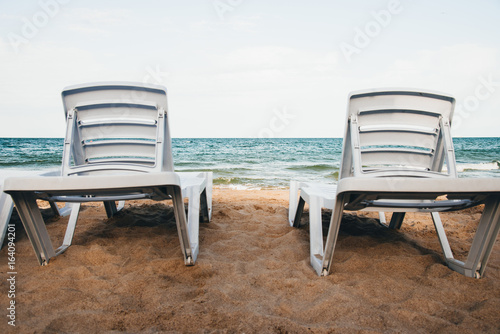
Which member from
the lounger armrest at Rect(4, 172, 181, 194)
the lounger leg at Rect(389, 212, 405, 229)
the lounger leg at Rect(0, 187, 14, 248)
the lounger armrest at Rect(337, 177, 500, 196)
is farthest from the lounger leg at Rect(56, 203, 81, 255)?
the lounger leg at Rect(389, 212, 405, 229)

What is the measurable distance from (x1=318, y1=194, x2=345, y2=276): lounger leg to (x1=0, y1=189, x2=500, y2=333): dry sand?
0.07m

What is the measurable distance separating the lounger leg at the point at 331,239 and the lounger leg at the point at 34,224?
6.75 feet

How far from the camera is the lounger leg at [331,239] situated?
175 centimetres

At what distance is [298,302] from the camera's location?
171 cm

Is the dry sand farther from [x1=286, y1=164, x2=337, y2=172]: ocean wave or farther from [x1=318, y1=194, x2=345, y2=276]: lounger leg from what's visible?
[x1=286, y1=164, x2=337, y2=172]: ocean wave

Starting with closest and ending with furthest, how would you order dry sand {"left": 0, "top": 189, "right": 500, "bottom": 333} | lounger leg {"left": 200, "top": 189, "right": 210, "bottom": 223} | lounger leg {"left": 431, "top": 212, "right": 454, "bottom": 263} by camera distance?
dry sand {"left": 0, "top": 189, "right": 500, "bottom": 333}
lounger leg {"left": 431, "top": 212, "right": 454, "bottom": 263}
lounger leg {"left": 200, "top": 189, "right": 210, "bottom": 223}

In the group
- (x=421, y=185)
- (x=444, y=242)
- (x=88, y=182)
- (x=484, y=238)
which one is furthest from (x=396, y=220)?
(x=88, y=182)

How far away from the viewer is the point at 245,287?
188cm

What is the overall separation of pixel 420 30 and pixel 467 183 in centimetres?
818

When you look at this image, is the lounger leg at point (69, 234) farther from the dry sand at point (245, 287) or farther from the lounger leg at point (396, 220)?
the lounger leg at point (396, 220)

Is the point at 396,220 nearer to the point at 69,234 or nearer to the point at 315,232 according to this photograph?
the point at 315,232

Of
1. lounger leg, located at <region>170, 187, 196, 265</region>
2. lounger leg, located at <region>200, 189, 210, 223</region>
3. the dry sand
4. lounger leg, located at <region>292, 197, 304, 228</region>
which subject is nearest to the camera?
the dry sand

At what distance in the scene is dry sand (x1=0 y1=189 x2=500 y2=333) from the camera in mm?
1456

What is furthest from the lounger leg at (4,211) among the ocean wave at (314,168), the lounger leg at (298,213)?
the ocean wave at (314,168)
